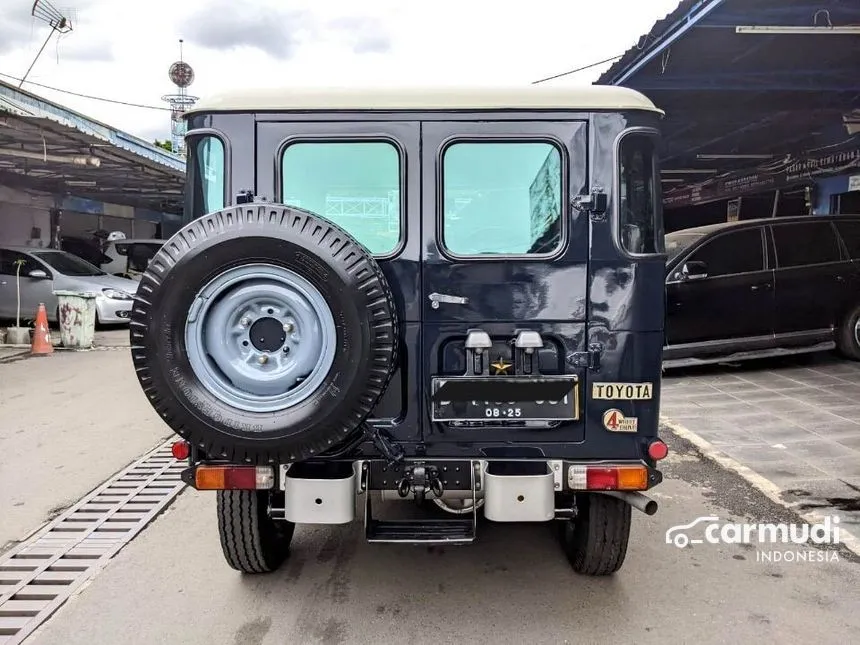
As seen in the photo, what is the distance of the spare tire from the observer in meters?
2.88

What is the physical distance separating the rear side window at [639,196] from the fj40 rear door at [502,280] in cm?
18

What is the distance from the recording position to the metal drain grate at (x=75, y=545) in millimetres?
3496

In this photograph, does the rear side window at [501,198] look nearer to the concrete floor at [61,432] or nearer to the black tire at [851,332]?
the concrete floor at [61,432]

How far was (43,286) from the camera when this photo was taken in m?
13.3

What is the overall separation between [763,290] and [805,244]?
94 centimetres

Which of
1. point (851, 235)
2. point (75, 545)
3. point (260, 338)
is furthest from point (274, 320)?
point (851, 235)

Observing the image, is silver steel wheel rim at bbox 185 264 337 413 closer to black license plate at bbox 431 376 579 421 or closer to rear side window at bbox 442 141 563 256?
black license plate at bbox 431 376 579 421

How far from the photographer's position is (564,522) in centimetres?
428

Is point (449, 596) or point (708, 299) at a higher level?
point (708, 299)

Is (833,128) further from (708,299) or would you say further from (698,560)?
(698,560)

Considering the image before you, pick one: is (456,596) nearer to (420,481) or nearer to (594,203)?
(420,481)

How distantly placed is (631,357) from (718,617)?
132 centimetres

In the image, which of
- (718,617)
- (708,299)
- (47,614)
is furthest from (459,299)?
(708,299)

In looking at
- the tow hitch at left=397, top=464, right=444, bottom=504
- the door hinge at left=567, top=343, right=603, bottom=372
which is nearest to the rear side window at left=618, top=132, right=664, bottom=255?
the door hinge at left=567, top=343, right=603, bottom=372
